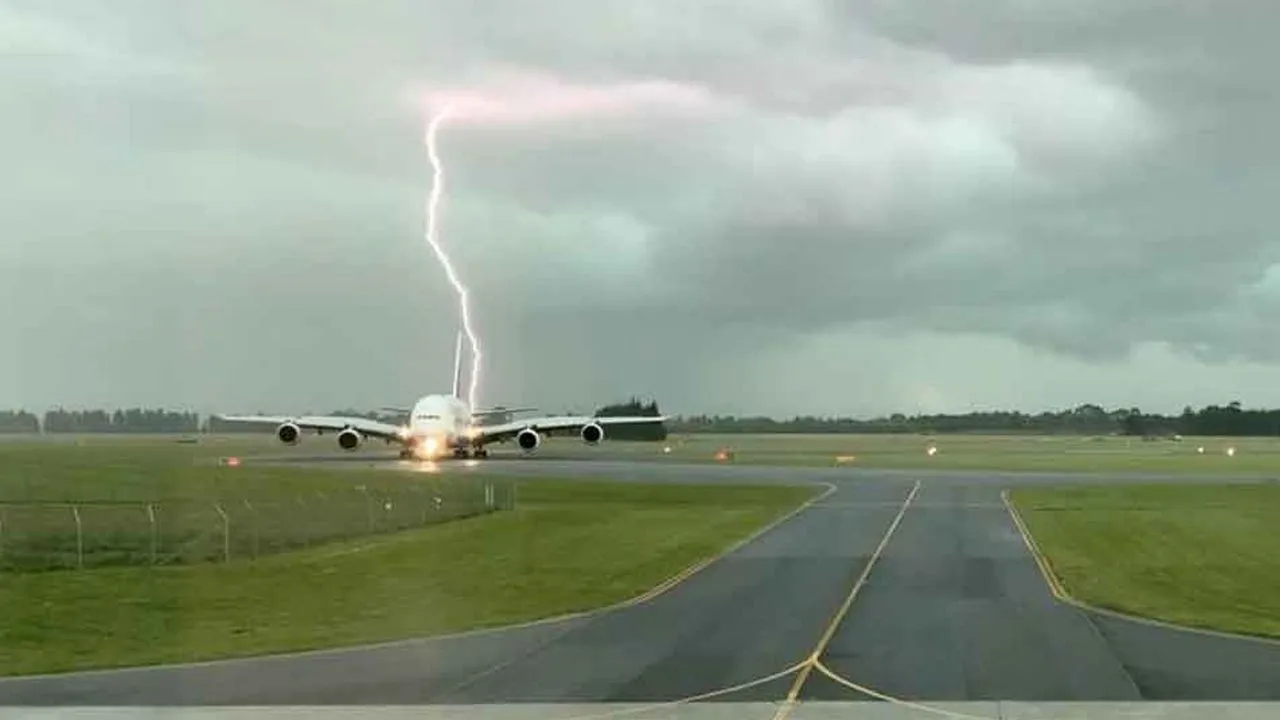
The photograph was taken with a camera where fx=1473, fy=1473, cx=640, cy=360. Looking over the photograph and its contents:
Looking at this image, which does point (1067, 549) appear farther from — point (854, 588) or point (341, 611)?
point (341, 611)

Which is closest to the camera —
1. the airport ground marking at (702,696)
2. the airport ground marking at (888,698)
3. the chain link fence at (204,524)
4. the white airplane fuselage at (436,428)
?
the airport ground marking at (888,698)

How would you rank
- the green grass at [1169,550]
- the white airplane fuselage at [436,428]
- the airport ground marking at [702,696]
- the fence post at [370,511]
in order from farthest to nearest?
1. the white airplane fuselage at [436,428]
2. the fence post at [370,511]
3. the green grass at [1169,550]
4. the airport ground marking at [702,696]

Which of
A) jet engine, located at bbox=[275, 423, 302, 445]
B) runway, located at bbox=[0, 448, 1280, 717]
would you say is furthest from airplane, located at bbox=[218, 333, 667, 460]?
runway, located at bbox=[0, 448, 1280, 717]

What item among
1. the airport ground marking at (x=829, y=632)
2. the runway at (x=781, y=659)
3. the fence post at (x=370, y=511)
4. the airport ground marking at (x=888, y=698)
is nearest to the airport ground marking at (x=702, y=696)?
the runway at (x=781, y=659)

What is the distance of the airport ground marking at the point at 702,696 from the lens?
15859 millimetres

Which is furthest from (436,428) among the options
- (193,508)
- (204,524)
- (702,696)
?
(702,696)

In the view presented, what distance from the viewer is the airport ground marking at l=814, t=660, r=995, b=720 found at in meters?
15.7

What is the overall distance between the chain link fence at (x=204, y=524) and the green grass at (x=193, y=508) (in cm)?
4

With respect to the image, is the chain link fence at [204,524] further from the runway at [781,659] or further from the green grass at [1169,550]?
the green grass at [1169,550]

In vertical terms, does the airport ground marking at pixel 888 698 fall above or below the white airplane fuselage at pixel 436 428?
below

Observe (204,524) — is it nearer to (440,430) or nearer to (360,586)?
(360,586)

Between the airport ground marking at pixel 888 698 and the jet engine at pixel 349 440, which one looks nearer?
the airport ground marking at pixel 888 698

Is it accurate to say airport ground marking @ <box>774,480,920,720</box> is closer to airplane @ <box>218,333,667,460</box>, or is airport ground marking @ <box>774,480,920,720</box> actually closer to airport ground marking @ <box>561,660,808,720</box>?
airport ground marking @ <box>561,660,808,720</box>

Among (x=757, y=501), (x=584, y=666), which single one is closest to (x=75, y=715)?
(x=584, y=666)
